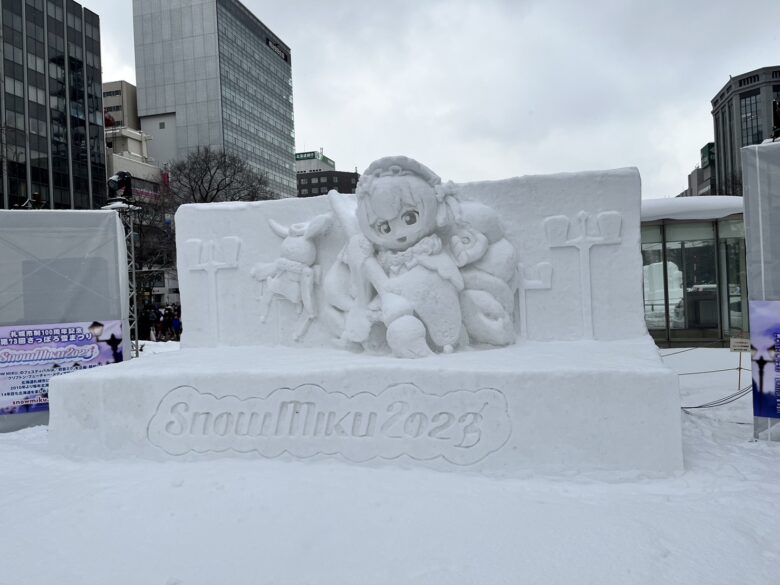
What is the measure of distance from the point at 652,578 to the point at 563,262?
275cm

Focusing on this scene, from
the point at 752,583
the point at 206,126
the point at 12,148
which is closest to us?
the point at 752,583

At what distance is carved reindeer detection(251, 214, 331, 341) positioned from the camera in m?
4.96

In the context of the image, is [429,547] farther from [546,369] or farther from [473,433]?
[546,369]

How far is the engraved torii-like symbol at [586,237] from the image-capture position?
454 centimetres

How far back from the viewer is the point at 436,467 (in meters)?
3.57

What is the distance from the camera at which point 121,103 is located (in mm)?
47875

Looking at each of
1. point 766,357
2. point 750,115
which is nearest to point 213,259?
point 766,357

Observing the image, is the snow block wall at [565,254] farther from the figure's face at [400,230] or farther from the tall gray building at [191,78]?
the tall gray building at [191,78]

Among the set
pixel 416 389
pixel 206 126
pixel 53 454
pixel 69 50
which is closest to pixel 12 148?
pixel 69 50

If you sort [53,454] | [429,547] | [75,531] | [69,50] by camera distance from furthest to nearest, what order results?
[69,50] → [53,454] → [75,531] → [429,547]

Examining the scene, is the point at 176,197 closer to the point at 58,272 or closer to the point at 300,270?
the point at 58,272

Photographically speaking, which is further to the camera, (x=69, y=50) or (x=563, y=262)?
(x=69, y=50)

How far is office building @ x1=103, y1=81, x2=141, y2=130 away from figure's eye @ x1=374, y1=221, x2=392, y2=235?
4985 cm

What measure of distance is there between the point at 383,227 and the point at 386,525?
2.31 meters
